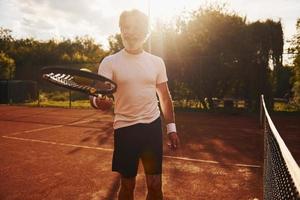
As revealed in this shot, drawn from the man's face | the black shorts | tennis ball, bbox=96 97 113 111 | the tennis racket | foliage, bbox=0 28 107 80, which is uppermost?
foliage, bbox=0 28 107 80

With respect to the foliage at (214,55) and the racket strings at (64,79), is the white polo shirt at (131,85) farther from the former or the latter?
the foliage at (214,55)

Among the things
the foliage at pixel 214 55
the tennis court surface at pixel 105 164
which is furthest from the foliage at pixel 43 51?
the tennis court surface at pixel 105 164

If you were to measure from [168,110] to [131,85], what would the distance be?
2.33ft

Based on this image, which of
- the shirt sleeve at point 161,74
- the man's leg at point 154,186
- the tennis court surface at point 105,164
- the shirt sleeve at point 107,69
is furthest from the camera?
the tennis court surface at point 105,164

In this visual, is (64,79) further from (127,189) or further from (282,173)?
(282,173)

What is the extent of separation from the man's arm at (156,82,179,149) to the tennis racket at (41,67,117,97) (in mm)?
846

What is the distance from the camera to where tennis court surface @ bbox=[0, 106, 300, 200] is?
A: 534 centimetres

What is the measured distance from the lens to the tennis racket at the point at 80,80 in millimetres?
2747

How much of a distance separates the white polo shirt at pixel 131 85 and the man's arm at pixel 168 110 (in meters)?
0.29

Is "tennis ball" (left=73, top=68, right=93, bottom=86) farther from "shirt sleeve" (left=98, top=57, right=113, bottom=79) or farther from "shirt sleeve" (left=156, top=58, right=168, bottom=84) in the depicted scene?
"shirt sleeve" (left=156, top=58, right=168, bottom=84)

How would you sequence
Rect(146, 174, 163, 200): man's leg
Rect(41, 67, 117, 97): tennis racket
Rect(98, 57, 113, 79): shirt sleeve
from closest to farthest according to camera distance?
1. Rect(41, 67, 117, 97): tennis racket
2. Rect(98, 57, 113, 79): shirt sleeve
3. Rect(146, 174, 163, 200): man's leg

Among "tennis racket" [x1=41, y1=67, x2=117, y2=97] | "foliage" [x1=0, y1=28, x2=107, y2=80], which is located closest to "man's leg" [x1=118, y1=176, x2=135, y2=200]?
"tennis racket" [x1=41, y1=67, x2=117, y2=97]

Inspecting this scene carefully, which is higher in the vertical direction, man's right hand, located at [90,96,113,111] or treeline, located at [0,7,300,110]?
treeline, located at [0,7,300,110]

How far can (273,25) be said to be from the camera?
1347 inches
